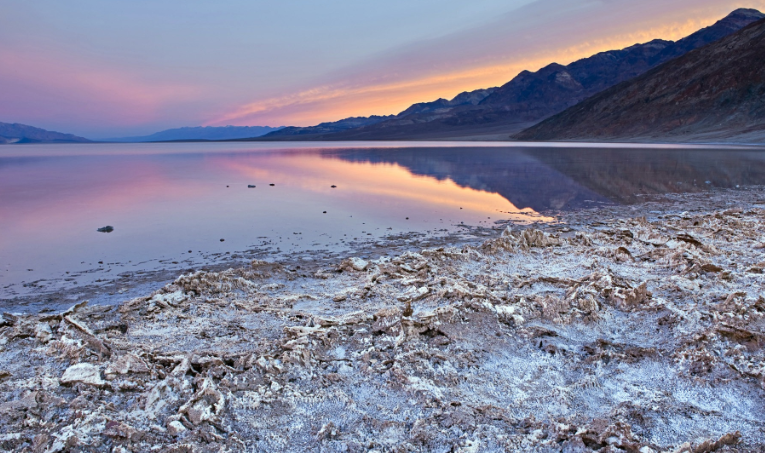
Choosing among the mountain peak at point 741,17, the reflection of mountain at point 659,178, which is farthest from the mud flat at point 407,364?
the mountain peak at point 741,17

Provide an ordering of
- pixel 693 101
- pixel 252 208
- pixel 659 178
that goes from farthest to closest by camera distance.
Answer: pixel 693 101
pixel 659 178
pixel 252 208

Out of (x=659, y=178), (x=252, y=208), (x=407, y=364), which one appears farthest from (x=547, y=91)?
(x=407, y=364)

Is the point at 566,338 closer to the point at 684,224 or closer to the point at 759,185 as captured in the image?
the point at 684,224

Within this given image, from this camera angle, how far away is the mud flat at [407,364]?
7.15ft

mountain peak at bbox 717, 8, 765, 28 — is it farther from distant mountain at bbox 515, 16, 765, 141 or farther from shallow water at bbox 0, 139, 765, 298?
shallow water at bbox 0, 139, 765, 298

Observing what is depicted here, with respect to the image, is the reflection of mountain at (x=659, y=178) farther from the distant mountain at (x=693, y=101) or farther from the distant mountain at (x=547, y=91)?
the distant mountain at (x=547, y=91)

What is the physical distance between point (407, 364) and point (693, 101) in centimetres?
7345

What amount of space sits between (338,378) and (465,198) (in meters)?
9.10

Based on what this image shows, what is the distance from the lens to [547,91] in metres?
150

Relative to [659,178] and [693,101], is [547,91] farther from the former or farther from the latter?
[659,178]

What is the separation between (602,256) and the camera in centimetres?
521

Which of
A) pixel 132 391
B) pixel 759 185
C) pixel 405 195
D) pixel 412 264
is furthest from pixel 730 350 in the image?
pixel 759 185

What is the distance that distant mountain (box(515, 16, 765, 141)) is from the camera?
53.7m

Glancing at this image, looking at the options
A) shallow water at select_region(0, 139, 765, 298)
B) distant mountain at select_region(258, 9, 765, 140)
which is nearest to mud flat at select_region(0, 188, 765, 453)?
shallow water at select_region(0, 139, 765, 298)
